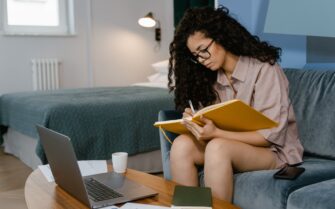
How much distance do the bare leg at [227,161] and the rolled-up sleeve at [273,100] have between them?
0.07 metres

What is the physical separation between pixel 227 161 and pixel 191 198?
0.29m

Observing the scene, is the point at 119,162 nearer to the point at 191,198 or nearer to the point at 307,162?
the point at 191,198

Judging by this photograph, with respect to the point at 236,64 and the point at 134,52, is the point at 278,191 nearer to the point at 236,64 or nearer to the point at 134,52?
the point at 236,64

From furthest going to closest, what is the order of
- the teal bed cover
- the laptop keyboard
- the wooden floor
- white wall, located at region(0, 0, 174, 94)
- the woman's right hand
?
1. white wall, located at region(0, 0, 174, 94)
2. the teal bed cover
3. the wooden floor
4. the woman's right hand
5. the laptop keyboard

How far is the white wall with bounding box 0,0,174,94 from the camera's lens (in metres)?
3.90

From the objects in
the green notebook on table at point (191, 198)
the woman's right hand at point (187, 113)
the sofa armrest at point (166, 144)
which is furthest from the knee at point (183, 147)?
the green notebook on table at point (191, 198)

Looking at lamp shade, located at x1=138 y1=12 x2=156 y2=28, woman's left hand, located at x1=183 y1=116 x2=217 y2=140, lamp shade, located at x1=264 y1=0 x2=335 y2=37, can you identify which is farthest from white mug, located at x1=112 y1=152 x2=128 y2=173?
lamp shade, located at x1=138 y1=12 x2=156 y2=28

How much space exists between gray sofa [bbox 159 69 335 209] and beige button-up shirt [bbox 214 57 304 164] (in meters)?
0.10

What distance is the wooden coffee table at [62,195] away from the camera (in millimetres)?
1106

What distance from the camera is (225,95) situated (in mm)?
1691

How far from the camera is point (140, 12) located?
4660 mm

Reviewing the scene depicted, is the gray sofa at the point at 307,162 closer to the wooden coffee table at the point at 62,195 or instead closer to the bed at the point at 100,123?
the wooden coffee table at the point at 62,195

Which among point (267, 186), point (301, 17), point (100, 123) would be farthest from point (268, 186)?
point (100, 123)

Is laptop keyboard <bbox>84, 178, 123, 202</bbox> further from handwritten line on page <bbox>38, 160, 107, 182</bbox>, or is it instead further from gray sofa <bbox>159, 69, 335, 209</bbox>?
gray sofa <bbox>159, 69, 335, 209</bbox>
